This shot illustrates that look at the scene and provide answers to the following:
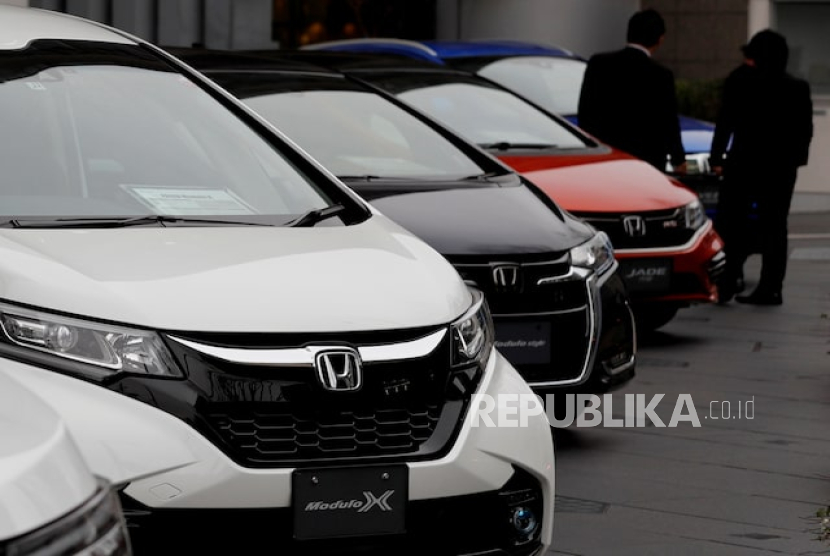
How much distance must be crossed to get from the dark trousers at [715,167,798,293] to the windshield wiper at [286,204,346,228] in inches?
278

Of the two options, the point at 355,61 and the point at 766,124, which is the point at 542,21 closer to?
the point at 766,124

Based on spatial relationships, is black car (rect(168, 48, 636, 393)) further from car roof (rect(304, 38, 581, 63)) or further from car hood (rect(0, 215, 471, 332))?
car roof (rect(304, 38, 581, 63))

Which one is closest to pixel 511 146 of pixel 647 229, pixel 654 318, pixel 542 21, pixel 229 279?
pixel 647 229

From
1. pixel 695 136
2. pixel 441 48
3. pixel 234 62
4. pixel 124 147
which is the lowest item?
pixel 695 136

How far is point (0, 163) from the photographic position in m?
A: 4.75

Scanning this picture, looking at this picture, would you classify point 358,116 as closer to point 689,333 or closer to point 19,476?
point 689,333

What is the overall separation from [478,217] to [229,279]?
108 inches

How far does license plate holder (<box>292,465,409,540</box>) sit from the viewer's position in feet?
12.9

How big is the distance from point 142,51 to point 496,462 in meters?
2.03

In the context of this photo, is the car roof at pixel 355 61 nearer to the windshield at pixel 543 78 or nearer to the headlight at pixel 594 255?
the headlight at pixel 594 255

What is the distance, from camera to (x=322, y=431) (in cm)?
403

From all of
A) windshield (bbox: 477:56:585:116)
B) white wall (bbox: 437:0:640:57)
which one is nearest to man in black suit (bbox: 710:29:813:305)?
windshield (bbox: 477:56:585:116)

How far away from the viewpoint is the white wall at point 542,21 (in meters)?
22.7

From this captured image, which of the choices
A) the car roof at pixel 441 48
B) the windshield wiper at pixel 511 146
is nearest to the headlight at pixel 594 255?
the windshield wiper at pixel 511 146
